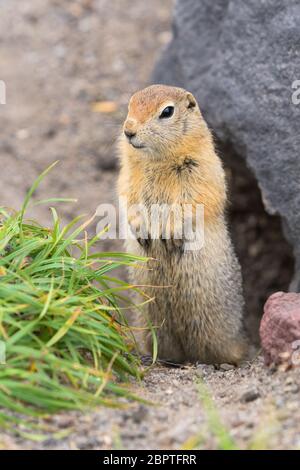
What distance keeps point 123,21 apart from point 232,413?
6255 mm

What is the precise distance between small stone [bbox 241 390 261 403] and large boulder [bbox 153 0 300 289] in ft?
6.32

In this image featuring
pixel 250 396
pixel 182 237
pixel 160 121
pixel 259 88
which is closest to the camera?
pixel 250 396

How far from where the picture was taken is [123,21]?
30.6 feet

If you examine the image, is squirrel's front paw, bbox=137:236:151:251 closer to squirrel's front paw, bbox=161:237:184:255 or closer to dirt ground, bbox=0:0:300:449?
squirrel's front paw, bbox=161:237:184:255

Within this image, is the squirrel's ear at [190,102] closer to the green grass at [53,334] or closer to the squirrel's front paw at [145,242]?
the squirrel's front paw at [145,242]

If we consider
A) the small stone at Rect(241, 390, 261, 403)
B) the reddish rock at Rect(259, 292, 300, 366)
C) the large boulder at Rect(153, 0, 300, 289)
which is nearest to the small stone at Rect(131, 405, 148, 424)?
the small stone at Rect(241, 390, 261, 403)

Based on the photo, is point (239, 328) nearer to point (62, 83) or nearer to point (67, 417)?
point (67, 417)

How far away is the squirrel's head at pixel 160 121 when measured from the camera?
5203 millimetres

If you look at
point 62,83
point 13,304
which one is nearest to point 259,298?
point 62,83

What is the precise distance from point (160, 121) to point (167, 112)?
0.10 meters

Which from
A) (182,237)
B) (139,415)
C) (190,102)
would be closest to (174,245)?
(182,237)

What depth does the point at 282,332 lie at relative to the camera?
4609mm

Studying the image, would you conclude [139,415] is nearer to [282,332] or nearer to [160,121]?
[282,332]
